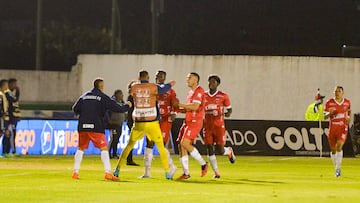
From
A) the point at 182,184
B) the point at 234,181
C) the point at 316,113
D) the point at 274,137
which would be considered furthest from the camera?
the point at 316,113

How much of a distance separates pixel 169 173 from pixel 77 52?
→ 45.5 meters

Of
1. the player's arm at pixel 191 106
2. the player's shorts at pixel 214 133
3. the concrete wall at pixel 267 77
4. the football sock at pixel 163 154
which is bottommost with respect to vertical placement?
the football sock at pixel 163 154

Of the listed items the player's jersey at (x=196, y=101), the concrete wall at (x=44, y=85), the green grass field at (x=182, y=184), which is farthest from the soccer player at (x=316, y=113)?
the concrete wall at (x=44, y=85)

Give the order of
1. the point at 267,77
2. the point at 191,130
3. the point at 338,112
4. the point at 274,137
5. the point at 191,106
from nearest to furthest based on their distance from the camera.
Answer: the point at 191,106 → the point at 191,130 → the point at 338,112 → the point at 274,137 → the point at 267,77

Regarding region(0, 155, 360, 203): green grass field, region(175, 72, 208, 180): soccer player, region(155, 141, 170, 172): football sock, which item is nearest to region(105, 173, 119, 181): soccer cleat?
region(0, 155, 360, 203): green grass field

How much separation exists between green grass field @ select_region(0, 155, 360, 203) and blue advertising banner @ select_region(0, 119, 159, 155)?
4.98 metres

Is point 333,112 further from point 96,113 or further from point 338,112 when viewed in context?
point 96,113

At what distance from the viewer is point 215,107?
2564cm

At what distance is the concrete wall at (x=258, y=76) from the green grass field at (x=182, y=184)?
13.2 meters

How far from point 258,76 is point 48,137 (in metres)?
11.7

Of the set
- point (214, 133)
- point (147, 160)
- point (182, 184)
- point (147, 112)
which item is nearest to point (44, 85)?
point (214, 133)

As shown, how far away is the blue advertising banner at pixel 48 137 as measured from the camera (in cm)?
3688

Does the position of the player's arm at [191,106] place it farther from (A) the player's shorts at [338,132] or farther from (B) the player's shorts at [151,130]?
(A) the player's shorts at [338,132]

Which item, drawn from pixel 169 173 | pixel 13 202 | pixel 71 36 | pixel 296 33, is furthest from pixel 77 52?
pixel 13 202
